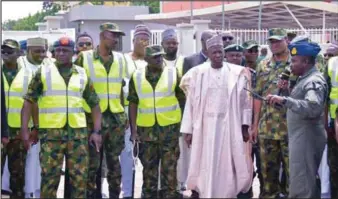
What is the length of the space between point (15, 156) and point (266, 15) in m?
18.9

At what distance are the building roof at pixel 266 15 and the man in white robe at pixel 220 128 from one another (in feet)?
49.4

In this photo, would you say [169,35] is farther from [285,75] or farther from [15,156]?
[15,156]

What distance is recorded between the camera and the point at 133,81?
7.38m

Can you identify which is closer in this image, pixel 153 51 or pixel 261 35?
pixel 153 51

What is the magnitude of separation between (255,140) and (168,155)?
95cm

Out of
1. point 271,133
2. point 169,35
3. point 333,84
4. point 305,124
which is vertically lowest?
point 271,133

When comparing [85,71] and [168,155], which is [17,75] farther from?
[168,155]

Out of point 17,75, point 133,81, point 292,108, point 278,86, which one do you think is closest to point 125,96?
point 133,81

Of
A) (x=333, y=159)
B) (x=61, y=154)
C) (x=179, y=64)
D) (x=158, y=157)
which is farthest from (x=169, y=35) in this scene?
(x=333, y=159)

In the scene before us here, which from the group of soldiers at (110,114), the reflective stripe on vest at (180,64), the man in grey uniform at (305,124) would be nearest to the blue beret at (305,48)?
the man in grey uniform at (305,124)

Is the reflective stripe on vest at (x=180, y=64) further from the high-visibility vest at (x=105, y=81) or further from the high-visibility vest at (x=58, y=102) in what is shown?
the high-visibility vest at (x=58, y=102)

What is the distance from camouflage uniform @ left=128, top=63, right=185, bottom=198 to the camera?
7297 mm

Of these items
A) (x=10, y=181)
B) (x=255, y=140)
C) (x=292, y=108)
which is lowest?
(x=10, y=181)

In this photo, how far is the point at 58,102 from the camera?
21.9ft
